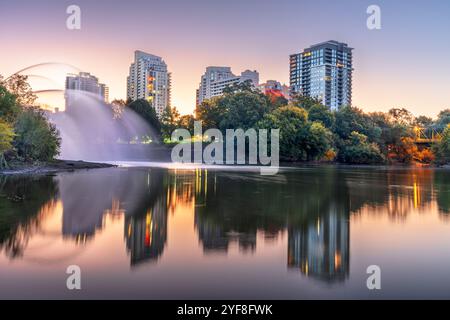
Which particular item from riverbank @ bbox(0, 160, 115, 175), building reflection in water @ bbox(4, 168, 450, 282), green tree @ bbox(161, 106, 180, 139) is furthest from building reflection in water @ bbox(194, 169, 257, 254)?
green tree @ bbox(161, 106, 180, 139)

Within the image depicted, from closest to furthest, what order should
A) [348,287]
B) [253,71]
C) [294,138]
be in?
[348,287] < [294,138] < [253,71]

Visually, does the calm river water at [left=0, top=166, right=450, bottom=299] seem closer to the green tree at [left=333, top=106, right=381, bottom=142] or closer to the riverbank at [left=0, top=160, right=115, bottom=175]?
the riverbank at [left=0, top=160, right=115, bottom=175]

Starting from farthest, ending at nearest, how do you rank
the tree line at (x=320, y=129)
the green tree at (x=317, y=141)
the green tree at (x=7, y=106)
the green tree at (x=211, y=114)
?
1. the green tree at (x=211, y=114)
2. the tree line at (x=320, y=129)
3. the green tree at (x=317, y=141)
4. the green tree at (x=7, y=106)

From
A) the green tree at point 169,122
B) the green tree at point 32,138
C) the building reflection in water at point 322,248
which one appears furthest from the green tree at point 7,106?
the green tree at point 169,122

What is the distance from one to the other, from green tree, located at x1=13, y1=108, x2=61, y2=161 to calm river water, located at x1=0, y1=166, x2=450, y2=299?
18856 millimetres

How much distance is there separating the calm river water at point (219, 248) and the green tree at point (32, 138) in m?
18.9

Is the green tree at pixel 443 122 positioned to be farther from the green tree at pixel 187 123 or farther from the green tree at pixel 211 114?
the green tree at pixel 187 123

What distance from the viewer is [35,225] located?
32.0ft

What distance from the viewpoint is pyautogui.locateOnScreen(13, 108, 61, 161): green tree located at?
3172 cm

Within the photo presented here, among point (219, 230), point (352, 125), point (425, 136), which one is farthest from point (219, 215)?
point (425, 136)

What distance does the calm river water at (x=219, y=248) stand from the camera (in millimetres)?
5801

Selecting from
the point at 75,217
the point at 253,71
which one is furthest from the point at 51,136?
the point at 253,71

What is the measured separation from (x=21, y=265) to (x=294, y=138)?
5545 centimetres
